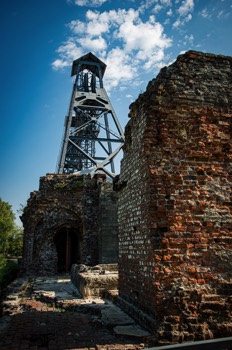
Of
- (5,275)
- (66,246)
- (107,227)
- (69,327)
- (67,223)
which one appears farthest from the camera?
(66,246)

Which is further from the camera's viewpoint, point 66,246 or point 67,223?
point 66,246

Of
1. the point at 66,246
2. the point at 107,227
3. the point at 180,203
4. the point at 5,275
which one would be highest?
the point at 107,227

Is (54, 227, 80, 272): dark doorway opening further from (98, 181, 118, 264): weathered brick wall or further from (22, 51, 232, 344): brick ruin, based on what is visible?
(22, 51, 232, 344): brick ruin

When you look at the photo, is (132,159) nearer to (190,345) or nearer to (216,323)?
(216,323)

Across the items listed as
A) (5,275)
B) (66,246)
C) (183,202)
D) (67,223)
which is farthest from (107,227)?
(183,202)

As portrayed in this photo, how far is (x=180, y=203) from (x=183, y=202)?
49 millimetres

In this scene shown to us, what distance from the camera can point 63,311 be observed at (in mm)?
5078

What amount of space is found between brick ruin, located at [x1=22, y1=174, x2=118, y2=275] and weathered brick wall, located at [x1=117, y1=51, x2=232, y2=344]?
7.70m

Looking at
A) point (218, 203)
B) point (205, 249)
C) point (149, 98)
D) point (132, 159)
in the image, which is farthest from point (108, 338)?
point (149, 98)

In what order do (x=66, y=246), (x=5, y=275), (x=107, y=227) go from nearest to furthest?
1. (x=5, y=275)
2. (x=107, y=227)
3. (x=66, y=246)

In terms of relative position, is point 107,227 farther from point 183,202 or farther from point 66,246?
point 183,202

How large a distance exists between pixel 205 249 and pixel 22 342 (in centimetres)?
267

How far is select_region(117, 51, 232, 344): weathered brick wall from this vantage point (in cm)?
342

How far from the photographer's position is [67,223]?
43.2 ft
